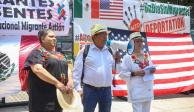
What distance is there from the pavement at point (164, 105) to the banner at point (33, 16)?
1.57m

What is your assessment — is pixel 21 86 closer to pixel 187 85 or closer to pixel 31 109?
pixel 31 109

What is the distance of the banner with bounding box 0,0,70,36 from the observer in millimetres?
6770

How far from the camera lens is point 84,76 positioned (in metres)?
4.66

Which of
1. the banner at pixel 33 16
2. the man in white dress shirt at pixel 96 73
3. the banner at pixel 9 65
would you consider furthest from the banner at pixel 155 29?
the man in white dress shirt at pixel 96 73

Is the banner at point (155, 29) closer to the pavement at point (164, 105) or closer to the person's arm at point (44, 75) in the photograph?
the pavement at point (164, 105)

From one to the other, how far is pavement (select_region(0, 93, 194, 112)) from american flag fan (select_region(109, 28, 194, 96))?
185 millimetres

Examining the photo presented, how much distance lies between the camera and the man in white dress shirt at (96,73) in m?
4.57

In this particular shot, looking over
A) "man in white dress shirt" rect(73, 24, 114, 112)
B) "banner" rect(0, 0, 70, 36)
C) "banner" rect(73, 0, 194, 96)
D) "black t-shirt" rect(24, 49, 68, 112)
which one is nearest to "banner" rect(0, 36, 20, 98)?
"banner" rect(0, 0, 70, 36)

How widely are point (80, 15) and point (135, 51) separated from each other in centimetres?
301

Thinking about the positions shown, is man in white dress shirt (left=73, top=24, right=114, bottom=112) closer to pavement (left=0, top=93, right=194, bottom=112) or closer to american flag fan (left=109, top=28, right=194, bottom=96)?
pavement (left=0, top=93, right=194, bottom=112)

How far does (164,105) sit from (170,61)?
4.59ft

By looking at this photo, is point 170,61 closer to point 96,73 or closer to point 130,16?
A: point 130,16

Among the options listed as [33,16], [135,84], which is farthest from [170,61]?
[135,84]

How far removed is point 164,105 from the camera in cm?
807
